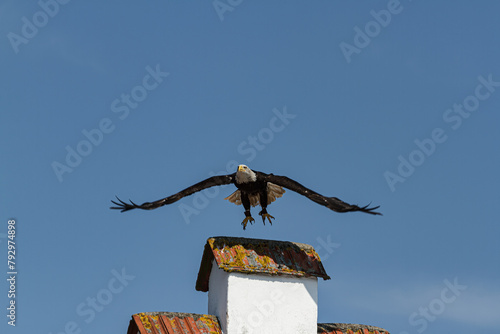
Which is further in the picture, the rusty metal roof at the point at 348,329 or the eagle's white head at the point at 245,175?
the eagle's white head at the point at 245,175

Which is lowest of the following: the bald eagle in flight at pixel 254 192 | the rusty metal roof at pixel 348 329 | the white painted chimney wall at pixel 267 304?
the rusty metal roof at pixel 348 329

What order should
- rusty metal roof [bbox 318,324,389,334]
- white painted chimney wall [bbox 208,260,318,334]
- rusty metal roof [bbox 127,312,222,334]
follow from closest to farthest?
rusty metal roof [bbox 127,312,222,334]
white painted chimney wall [bbox 208,260,318,334]
rusty metal roof [bbox 318,324,389,334]

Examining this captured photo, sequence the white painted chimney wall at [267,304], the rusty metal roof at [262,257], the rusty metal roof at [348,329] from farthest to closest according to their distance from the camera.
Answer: the rusty metal roof at [348,329] → the rusty metal roof at [262,257] → the white painted chimney wall at [267,304]

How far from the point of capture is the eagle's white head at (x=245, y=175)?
18.6 metres

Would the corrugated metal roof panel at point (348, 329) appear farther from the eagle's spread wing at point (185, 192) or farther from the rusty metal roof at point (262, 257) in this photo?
the eagle's spread wing at point (185, 192)

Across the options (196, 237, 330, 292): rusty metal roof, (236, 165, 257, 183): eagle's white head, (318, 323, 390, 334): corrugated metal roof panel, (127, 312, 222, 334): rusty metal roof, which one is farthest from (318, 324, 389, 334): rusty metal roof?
(236, 165, 257, 183): eagle's white head

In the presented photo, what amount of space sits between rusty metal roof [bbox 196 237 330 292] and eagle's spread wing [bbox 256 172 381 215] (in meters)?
1.16

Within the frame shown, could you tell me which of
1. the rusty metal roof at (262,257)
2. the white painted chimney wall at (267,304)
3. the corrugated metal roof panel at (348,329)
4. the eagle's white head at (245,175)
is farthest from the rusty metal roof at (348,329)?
the eagle's white head at (245,175)

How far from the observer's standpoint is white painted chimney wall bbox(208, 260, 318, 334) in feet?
55.0

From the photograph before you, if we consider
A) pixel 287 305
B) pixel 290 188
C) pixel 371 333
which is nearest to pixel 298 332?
pixel 287 305

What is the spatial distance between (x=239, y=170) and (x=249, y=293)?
9.69 feet

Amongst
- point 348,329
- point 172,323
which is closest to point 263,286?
point 172,323

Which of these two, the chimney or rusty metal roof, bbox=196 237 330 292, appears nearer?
the chimney

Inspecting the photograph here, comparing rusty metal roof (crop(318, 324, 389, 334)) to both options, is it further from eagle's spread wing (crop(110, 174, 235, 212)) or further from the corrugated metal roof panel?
eagle's spread wing (crop(110, 174, 235, 212))
